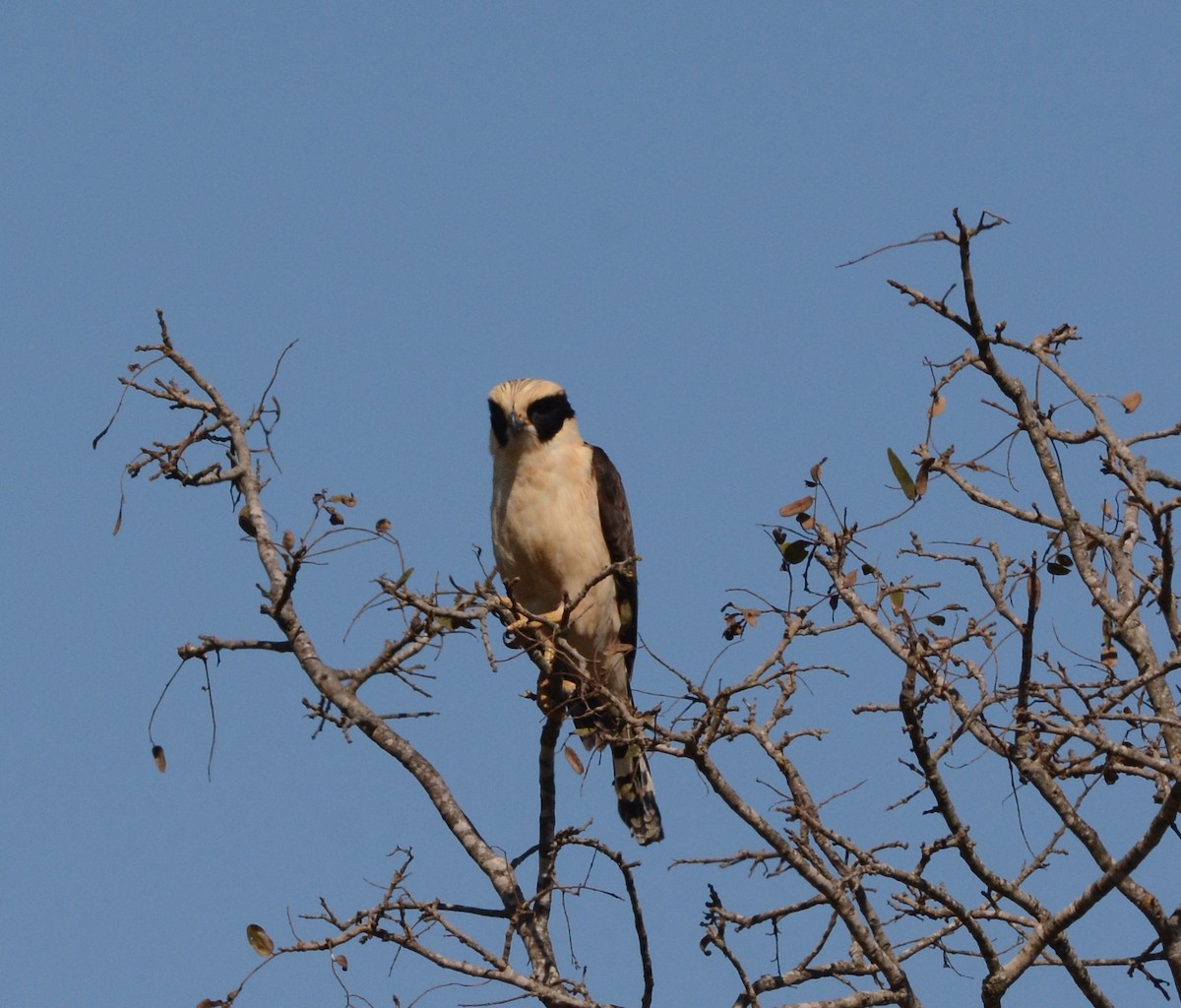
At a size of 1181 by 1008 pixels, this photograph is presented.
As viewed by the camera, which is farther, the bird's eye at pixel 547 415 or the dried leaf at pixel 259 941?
the bird's eye at pixel 547 415

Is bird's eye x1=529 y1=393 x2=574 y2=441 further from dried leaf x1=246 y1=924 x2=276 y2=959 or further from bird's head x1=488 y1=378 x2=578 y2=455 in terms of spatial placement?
dried leaf x1=246 y1=924 x2=276 y2=959

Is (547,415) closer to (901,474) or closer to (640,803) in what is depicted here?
(640,803)

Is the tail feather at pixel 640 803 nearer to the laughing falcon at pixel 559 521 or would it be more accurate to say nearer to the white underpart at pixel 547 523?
the laughing falcon at pixel 559 521

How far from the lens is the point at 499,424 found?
7383 mm

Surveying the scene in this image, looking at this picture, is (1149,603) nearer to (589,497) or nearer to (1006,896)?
(1006,896)

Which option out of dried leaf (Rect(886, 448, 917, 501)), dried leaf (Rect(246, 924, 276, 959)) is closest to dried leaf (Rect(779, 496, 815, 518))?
dried leaf (Rect(886, 448, 917, 501))

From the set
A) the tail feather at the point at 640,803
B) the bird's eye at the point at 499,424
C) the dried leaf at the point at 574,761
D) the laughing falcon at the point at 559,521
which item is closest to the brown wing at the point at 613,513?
the laughing falcon at the point at 559,521

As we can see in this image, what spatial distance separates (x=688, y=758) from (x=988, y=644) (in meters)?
1.00

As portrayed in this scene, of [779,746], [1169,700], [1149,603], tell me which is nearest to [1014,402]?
[1149,603]

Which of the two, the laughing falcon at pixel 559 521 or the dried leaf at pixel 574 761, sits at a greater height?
the laughing falcon at pixel 559 521

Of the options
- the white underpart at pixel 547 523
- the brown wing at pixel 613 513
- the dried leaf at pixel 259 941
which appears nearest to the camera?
the dried leaf at pixel 259 941

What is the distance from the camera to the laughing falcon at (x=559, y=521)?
7.09 m

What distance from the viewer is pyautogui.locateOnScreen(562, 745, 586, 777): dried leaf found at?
5.24m

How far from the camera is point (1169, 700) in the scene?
532 centimetres
